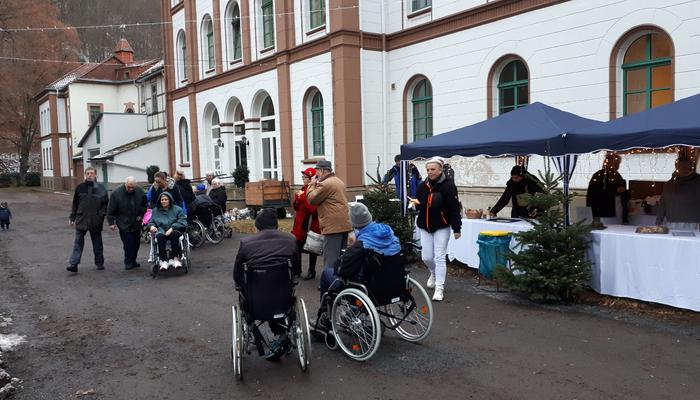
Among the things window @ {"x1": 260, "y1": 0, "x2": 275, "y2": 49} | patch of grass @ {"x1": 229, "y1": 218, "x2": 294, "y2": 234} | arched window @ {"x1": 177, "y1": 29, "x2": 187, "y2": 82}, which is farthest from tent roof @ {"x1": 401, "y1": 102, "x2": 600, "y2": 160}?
arched window @ {"x1": 177, "y1": 29, "x2": 187, "y2": 82}

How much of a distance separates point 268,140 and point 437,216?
1637cm

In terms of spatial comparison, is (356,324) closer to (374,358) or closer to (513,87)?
(374,358)

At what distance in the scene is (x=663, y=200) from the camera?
7625 millimetres

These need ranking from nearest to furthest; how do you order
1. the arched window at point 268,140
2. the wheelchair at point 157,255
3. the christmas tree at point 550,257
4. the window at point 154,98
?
the christmas tree at point 550,257 → the wheelchair at point 157,255 → the arched window at point 268,140 → the window at point 154,98

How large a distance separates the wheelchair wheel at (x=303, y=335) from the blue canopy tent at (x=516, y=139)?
448cm

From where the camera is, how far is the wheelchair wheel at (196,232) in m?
13.0

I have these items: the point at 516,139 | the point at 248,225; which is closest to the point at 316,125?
the point at 248,225

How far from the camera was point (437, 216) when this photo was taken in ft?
24.2

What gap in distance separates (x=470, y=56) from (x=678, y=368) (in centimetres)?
1110

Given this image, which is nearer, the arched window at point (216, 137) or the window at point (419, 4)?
the window at point (419, 4)

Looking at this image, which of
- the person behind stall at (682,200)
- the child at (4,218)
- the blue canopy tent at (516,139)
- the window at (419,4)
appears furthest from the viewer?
the child at (4,218)

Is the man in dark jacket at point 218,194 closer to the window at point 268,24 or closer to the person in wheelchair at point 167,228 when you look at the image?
the person in wheelchair at point 167,228

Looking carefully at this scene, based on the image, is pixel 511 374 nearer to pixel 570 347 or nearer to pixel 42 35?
pixel 570 347

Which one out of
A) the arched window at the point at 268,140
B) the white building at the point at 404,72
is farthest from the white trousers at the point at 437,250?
the arched window at the point at 268,140
